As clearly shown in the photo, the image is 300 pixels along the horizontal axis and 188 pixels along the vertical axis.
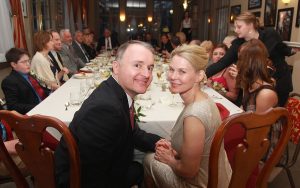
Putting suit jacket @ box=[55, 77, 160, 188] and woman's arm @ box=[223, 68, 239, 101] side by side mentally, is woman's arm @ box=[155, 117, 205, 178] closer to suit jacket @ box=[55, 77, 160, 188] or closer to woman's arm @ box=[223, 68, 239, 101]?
suit jacket @ box=[55, 77, 160, 188]

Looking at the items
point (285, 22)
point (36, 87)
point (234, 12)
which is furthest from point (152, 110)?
point (234, 12)

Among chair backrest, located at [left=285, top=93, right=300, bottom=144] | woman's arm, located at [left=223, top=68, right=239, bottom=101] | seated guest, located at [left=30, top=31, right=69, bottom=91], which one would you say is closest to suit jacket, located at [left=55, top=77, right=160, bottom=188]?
chair backrest, located at [left=285, top=93, right=300, bottom=144]

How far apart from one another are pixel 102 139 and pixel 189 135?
Answer: 1.31ft

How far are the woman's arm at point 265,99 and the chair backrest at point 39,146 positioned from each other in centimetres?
133

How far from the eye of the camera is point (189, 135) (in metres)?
1.31

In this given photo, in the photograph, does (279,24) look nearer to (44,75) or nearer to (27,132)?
(44,75)

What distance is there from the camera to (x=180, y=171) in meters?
1.42

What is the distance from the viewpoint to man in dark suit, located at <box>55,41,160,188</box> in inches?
46.5

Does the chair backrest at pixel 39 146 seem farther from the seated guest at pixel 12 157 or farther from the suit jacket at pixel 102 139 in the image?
the seated guest at pixel 12 157

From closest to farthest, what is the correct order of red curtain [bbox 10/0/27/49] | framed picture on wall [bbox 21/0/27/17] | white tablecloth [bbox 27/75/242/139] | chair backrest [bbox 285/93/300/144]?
white tablecloth [bbox 27/75/242/139] < chair backrest [bbox 285/93/300/144] < red curtain [bbox 10/0/27/49] < framed picture on wall [bbox 21/0/27/17]

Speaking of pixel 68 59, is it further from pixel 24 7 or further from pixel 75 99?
pixel 75 99

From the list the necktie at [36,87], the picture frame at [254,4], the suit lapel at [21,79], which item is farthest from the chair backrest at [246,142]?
the picture frame at [254,4]

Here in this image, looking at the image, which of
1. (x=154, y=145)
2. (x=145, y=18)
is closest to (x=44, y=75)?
(x=154, y=145)

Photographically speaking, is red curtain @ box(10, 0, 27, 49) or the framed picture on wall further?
the framed picture on wall
